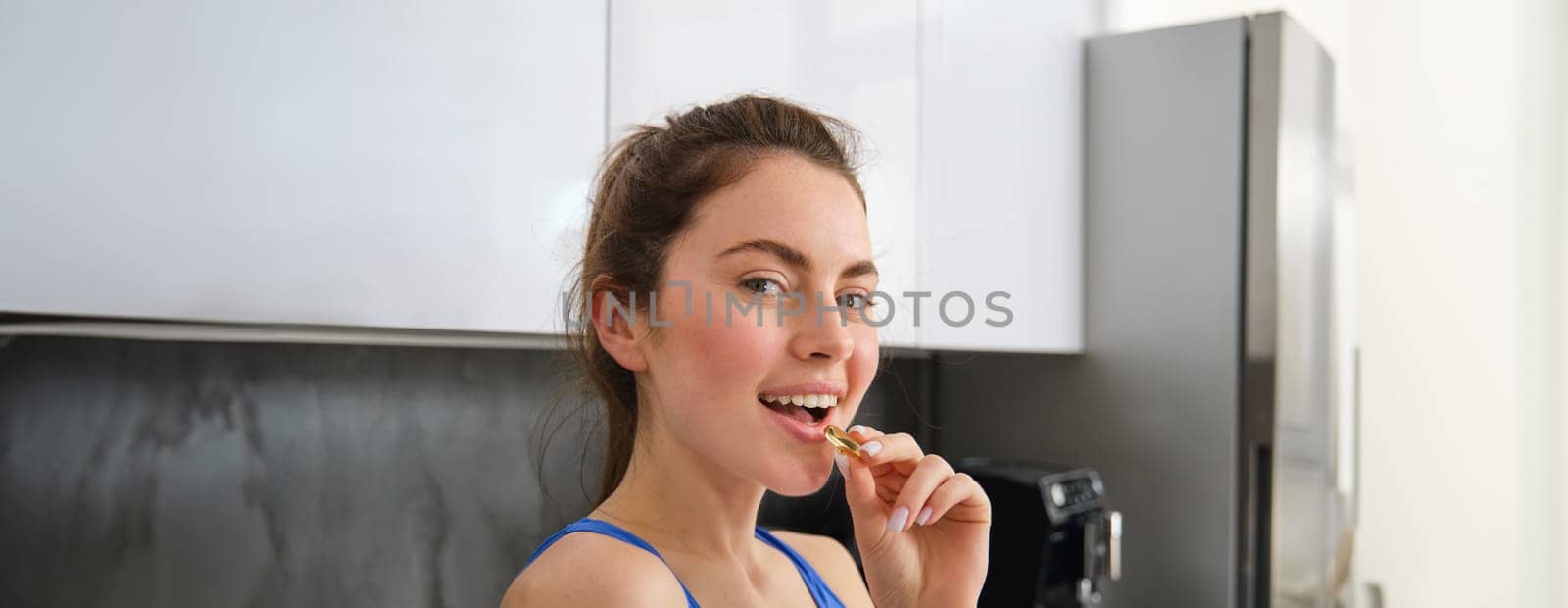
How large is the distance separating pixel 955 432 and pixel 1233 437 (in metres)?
0.53

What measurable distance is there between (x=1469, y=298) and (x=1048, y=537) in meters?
1.31

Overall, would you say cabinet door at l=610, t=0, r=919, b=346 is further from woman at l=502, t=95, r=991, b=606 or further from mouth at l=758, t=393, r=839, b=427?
mouth at l=758, t=393, r=839, b=427

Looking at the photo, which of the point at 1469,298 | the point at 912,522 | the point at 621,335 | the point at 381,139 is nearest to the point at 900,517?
the point at 912,522

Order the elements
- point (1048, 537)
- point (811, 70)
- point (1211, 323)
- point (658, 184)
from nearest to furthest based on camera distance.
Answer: point (658, 184), point (811, 70), point (1048, 537), point (1211, 323)

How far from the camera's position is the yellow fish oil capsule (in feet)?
2.60

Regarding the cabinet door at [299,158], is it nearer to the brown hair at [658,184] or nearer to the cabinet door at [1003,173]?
the brown hair at [658,184]

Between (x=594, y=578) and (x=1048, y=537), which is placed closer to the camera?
(x=594, y=578)

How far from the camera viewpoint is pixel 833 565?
A: 3.55 ft

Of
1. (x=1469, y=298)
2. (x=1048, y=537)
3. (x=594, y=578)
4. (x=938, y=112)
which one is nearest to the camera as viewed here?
(x=594, y=578)

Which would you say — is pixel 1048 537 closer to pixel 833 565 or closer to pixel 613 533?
pixel 833 565

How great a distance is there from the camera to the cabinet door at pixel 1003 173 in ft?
5.40

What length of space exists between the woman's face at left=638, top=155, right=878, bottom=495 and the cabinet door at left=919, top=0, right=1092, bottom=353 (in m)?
0.70

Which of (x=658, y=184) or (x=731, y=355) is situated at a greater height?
(x=658, y=184)

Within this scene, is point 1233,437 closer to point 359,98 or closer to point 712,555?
point 712,555
